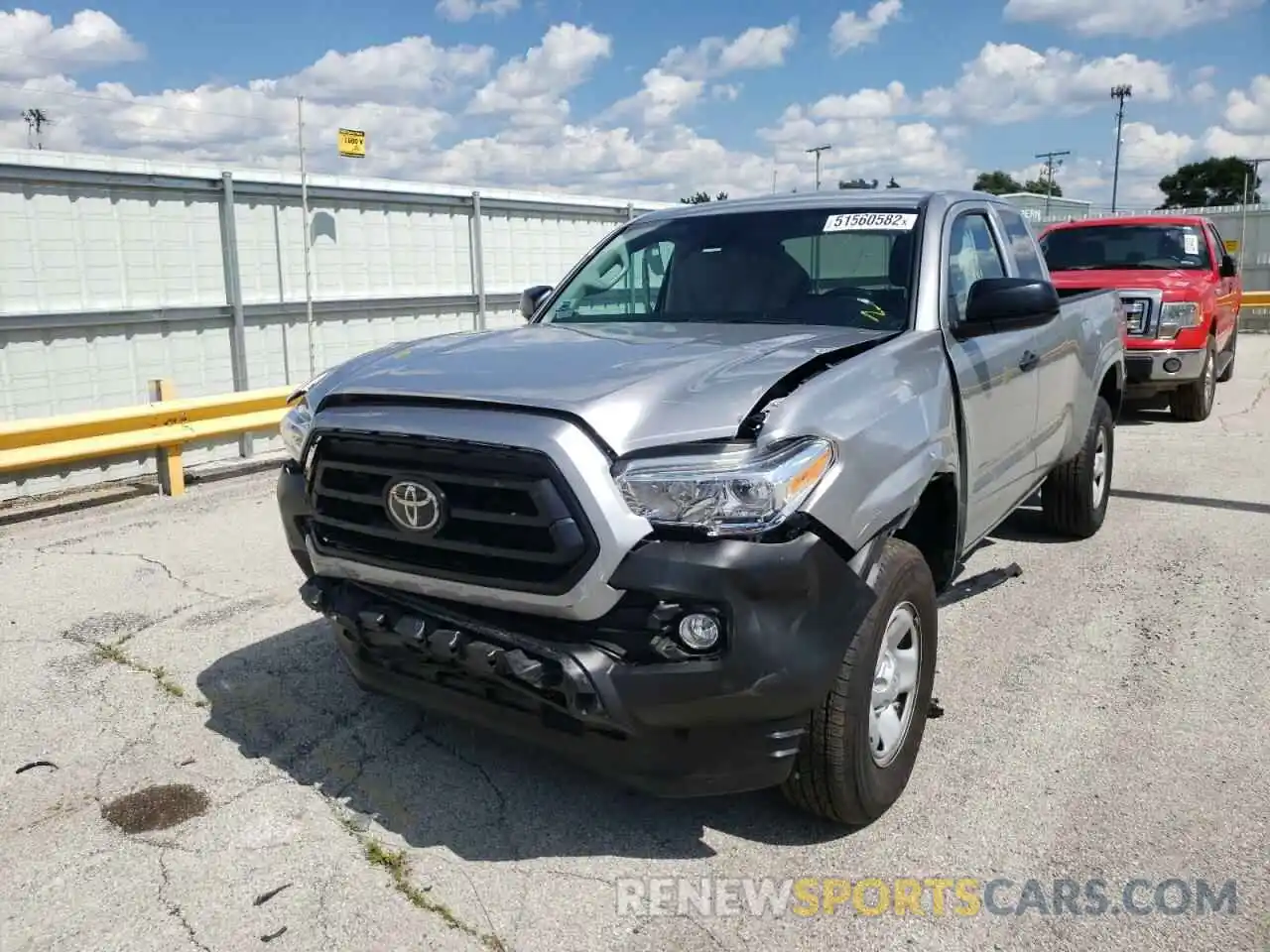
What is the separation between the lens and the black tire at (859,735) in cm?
282

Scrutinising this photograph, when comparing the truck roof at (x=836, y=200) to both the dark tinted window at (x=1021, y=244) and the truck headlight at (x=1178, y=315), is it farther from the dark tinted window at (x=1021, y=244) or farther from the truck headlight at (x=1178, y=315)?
the truck headlight at (x=1178, y=315)

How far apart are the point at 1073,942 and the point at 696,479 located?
1.51 metres

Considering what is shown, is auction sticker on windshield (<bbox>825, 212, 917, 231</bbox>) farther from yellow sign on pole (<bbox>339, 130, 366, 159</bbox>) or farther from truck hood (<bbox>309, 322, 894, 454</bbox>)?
yellow sign on pole (<bbox>339, 130, 366, 159</bbox>)

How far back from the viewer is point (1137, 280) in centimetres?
1011

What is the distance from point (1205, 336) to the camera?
9.93 metres

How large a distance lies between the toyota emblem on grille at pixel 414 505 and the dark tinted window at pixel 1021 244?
3.28m

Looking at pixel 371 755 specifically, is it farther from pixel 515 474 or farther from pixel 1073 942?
pixel 1073 942

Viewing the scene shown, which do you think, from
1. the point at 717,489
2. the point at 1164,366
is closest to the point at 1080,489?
the point at 717,489

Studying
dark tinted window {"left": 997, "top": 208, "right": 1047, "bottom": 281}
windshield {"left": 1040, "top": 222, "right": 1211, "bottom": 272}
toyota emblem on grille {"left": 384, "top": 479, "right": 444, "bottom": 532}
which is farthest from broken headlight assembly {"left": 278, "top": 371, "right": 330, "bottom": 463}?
windshield {"left": 1040, "top": 222, "right": 1211, "bottom": 272}

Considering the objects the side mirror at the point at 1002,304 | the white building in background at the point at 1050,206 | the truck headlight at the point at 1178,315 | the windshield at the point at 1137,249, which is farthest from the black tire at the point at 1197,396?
the white building in background at the point at 1050,206

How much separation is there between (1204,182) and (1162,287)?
247ft

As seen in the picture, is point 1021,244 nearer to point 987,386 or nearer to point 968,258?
point 968,258

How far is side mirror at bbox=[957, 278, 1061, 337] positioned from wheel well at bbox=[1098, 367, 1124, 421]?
9.26 ft

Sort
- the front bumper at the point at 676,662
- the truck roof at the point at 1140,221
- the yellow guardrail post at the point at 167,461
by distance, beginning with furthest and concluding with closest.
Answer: the truck roof at the point at 1140,221
the yellow guardrail post at the point at 167,461
the front bumper at the point at 676,662
